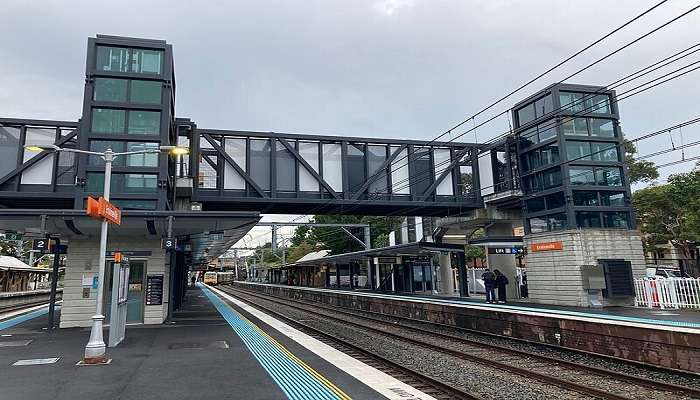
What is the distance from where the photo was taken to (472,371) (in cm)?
996

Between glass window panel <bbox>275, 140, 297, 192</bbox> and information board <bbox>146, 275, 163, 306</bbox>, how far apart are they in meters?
8.19

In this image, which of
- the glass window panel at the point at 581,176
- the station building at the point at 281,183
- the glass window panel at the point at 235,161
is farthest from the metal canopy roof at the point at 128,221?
the glass window panel at the point at 581,176

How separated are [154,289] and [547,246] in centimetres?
1916

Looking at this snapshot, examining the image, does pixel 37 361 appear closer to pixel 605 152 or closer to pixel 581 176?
pixel 581 176

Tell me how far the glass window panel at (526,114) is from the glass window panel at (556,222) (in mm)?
6174

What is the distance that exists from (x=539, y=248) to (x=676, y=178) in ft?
63.9

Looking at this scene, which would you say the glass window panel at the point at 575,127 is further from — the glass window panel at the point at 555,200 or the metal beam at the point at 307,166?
the metal beam at the point at 307,166

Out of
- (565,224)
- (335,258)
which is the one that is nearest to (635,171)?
(565,224)

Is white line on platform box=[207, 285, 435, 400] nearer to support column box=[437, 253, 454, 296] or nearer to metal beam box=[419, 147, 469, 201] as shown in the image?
metal beam box=[419, 147, 469, 201]

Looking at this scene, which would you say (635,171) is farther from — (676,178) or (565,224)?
(565,224)

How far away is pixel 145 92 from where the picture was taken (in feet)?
65.6

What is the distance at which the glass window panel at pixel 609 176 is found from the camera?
A: 2420 centimetres

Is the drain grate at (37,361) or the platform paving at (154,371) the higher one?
the drain grate at (37,361)

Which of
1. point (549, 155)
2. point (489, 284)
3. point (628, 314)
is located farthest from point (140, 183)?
point (549, 155)
